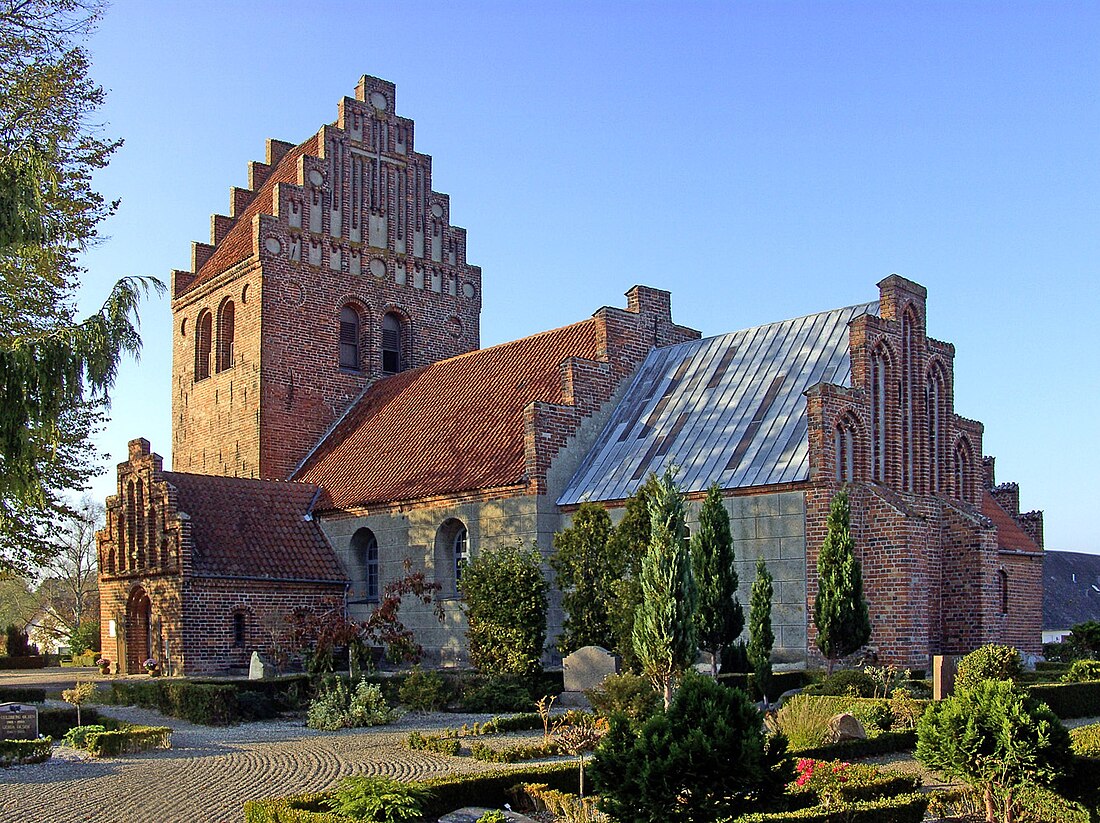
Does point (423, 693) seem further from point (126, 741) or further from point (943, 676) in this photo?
point (943, 676)

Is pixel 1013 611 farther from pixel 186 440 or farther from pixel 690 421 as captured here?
pixel 186 440

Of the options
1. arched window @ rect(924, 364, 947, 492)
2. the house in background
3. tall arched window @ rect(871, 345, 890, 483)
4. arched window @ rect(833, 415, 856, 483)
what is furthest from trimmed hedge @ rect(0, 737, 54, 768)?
the house in background

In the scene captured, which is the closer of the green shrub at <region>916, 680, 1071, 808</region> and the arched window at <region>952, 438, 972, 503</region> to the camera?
the green shrub at <region>916, 680, 1071, 808</region>

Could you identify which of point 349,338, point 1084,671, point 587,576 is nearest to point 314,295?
point 349,338

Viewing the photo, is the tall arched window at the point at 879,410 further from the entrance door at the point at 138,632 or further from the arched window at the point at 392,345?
the entrance door at the point at 138,632

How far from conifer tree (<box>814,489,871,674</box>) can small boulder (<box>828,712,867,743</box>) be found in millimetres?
3943

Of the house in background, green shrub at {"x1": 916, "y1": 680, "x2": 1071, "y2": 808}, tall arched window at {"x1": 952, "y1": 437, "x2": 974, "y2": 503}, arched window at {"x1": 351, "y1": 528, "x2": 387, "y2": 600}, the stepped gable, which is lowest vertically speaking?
the house in background

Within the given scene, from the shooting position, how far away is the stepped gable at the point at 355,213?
34500mm

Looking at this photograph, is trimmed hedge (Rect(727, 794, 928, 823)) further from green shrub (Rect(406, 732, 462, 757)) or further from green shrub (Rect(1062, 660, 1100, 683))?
green shrub (Rect(1062, 660, 1100, 683))

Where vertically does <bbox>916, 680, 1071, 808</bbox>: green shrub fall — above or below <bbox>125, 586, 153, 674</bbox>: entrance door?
above

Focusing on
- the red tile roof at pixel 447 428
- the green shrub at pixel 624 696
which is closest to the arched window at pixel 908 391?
the red tile roof at pixel 447 428

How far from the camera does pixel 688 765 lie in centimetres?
909

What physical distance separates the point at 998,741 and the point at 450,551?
18445mm

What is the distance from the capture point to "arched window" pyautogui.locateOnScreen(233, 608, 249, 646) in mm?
27328
